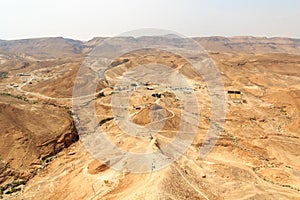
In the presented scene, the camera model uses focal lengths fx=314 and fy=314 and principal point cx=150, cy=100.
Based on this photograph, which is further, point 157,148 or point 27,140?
point 27,140

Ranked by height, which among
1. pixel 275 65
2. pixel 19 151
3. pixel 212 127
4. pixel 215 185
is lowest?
pixel 275 65

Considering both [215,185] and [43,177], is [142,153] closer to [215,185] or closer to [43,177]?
[215,185]

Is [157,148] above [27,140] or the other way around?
the other way around

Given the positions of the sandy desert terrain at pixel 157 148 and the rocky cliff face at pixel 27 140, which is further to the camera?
the rocky cliff face at pixel 27 140

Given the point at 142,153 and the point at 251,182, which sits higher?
the point at 142,153

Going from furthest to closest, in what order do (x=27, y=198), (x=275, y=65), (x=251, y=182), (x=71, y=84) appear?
(x=275, y=65)
(x=71, y=84)
(x=251, y=182)
(x=27, y=198)

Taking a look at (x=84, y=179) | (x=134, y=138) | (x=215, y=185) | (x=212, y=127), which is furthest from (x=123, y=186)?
(x=212, y=127)

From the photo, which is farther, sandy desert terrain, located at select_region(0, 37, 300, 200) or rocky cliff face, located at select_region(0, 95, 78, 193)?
rocky cliff face, located at select_region(0, 95, 78, 193)

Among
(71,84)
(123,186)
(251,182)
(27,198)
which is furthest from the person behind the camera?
(71,84)

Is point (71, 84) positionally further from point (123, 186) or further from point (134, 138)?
point (123, 186)

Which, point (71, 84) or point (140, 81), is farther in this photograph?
point (140, 81)
